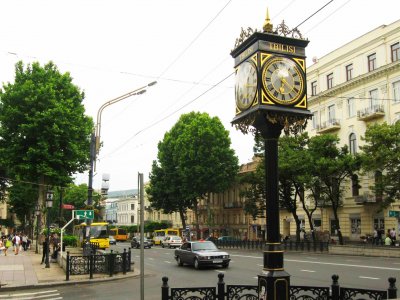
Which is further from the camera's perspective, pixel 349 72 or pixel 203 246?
pixel 349 72

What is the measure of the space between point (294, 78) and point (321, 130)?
4476 centimetres

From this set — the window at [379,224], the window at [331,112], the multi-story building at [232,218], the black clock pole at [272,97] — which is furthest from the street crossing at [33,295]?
the multi-story building at [232,218]

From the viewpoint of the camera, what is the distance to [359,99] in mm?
46750

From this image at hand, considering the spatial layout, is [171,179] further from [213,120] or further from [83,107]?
[83,107]

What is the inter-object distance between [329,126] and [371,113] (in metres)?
6.93

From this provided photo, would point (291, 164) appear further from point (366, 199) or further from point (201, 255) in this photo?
point (201, 255)

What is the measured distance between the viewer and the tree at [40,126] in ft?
117

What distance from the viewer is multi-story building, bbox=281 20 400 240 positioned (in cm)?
4247

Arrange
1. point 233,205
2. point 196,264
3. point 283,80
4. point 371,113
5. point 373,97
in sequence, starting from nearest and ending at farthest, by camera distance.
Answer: point 283,80
point 196,264
point 371,113
point 373,97
point 233,205

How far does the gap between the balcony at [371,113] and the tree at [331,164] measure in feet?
12.7

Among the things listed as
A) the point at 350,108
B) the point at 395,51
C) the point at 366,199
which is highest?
the point at 395,51

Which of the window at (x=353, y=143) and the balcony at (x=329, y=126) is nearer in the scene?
the window at (x=353, y=143)

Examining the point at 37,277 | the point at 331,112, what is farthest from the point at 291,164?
the point at 37,277

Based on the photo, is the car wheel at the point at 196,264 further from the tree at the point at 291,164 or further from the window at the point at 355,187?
the window at the point at 355,187
